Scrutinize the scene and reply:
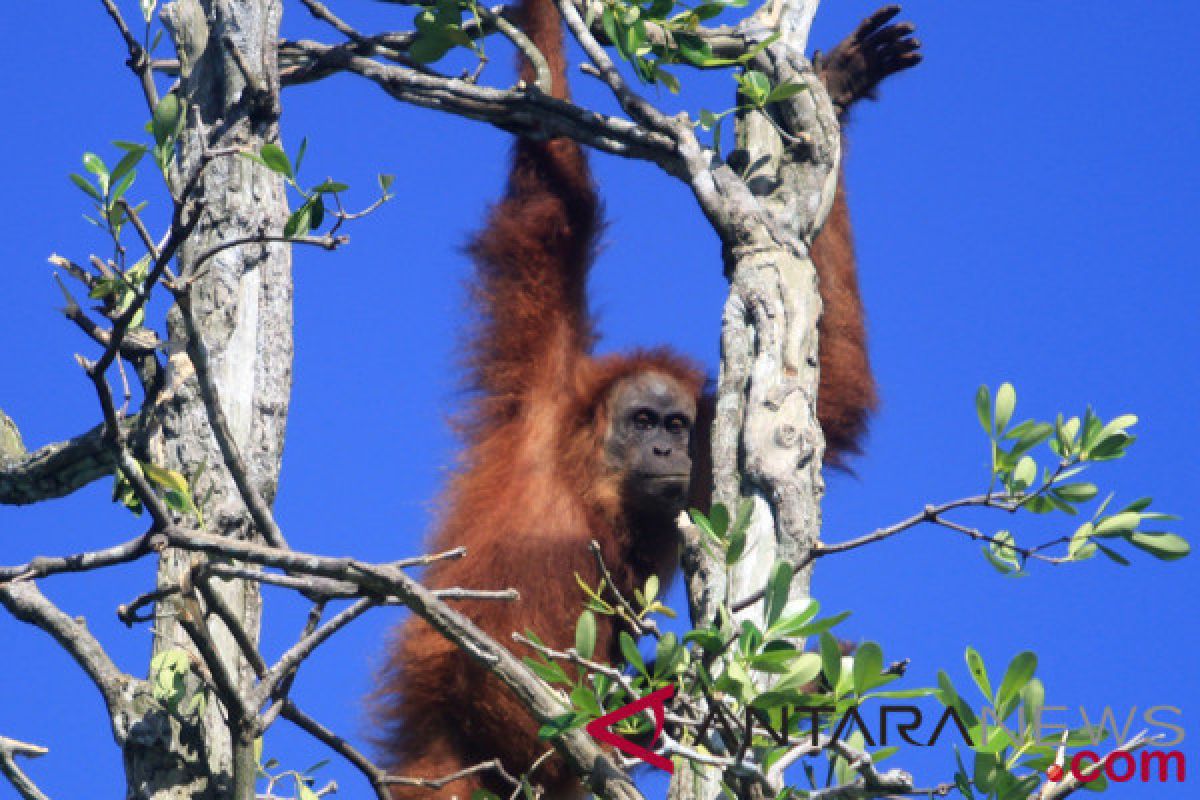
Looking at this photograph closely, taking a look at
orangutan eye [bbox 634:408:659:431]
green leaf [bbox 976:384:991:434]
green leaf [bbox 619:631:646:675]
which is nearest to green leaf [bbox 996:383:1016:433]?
green leaf [bbox 976:384:991:434]

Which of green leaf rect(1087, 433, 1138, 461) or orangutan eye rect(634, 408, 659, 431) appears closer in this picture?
green leaf rect(1087, 433, 1138, 461)

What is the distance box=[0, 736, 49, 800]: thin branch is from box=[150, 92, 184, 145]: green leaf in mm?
1761

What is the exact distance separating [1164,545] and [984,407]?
1.90 ft

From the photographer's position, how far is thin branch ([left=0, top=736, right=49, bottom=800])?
4.39 m

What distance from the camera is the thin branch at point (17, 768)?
4.39m

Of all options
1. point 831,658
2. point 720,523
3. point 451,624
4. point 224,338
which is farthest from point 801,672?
point 224,338

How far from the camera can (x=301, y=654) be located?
418 centimetres

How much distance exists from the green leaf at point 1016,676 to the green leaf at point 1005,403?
83 cm

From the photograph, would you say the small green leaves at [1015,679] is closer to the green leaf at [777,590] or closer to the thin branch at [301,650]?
the green leaf at [777,590]

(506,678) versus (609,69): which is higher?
(609,69)

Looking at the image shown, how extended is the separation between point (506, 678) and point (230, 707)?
751 millimetres

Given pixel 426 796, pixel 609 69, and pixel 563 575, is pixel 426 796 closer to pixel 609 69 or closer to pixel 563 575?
pixel 563 575

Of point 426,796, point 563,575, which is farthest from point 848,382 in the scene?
point 426,796

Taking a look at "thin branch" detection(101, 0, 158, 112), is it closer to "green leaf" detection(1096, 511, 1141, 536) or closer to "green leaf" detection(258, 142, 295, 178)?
→ "green leaf" detection(258, 142, 295, 178)
